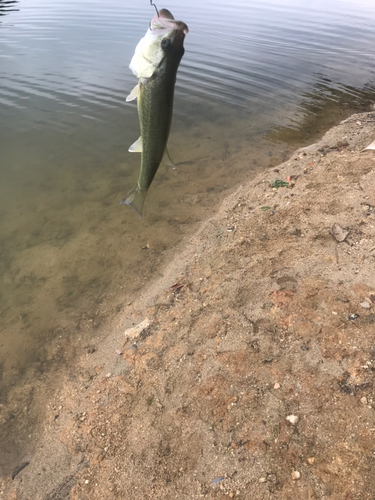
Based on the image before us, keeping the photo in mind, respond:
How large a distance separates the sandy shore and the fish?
77.3 inches

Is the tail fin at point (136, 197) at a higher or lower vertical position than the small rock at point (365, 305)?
higher

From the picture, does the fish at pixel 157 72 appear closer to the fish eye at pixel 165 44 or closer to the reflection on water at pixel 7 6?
the fish eye at pixel 165 44

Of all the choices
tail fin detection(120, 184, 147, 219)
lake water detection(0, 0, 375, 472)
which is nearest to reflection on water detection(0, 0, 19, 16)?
lake water detection(0, 0, 375, 472)

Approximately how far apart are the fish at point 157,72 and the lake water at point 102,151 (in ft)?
8.83

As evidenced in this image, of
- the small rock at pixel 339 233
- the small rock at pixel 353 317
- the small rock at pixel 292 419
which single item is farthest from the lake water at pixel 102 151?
the small rock at pixel 353 317

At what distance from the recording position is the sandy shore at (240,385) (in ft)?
7.70

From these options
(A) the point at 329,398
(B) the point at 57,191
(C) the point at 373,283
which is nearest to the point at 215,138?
(B) the point at 57,191

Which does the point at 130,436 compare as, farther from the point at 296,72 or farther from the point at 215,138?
the point at 296,72

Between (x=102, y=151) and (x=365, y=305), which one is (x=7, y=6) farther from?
(x=365, y=305)

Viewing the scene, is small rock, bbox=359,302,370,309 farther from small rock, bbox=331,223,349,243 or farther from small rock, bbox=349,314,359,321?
small rock, bbox=331,223,349,243

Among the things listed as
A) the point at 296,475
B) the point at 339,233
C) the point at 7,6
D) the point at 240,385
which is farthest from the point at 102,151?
the point at 7,6

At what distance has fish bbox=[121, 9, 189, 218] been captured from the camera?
195 centimetres

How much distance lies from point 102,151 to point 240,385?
658 centimetres

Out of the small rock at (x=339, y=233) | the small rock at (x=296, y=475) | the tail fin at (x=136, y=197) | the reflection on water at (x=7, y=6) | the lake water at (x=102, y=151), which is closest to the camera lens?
the small rock at (x=296, y=475)
